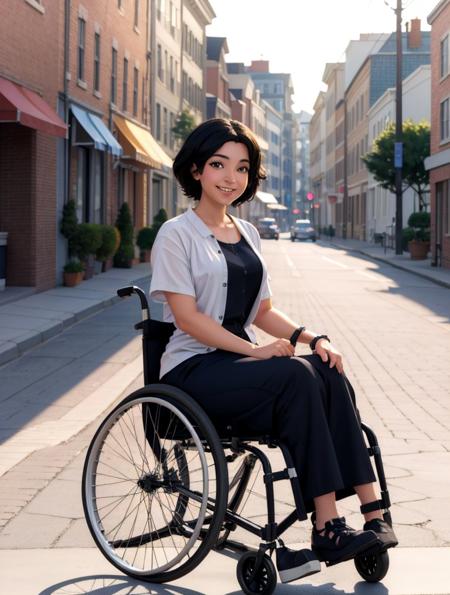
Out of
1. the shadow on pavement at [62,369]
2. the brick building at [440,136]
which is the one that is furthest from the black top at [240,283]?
the brick building at [440,136]

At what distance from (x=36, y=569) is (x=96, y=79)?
2518cm

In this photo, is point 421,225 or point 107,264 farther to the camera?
point 421,225

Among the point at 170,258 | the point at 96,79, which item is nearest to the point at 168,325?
the point at 170,258

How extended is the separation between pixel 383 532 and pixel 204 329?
3.21ft

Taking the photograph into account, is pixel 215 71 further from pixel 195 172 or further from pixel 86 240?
pixel 195 172

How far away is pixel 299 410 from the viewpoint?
4.03 metres

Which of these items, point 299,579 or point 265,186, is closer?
point 299,579

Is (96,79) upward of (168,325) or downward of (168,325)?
upward

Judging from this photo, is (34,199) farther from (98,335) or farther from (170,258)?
(170,258)

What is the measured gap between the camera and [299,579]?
4195 mm

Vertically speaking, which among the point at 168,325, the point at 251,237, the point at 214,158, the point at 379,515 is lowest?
the point at 379,515

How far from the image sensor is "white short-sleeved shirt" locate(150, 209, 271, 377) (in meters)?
4.41

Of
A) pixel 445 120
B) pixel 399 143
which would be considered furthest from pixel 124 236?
pixel 399 143

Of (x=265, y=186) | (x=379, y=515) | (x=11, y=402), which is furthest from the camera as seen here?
(x=265, y=186)
